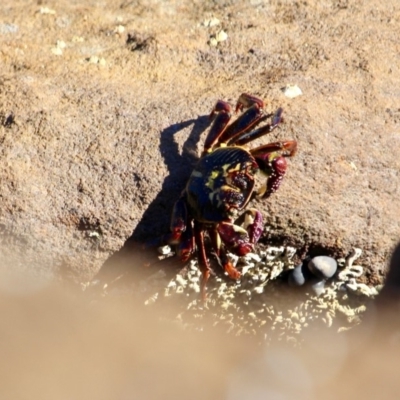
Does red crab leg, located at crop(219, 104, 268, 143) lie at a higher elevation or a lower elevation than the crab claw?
higher

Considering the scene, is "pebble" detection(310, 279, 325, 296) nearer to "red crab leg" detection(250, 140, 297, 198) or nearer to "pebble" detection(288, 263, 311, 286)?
"pebble" detection(288, 263, 311, 286)

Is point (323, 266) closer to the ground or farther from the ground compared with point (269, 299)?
farther from the ground

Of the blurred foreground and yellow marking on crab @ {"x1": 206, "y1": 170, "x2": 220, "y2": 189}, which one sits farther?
the blurred foreground

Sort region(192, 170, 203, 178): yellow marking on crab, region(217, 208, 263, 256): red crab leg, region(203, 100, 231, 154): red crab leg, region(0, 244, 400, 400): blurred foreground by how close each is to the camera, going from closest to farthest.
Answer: region(217, 208, 263, 256): red crab leg, region(192, 170, 203, 178): yellow marking on crab, region(203, 100, 231, 154): red crab leg, region(0, 244, 400, 400): blurred foreground

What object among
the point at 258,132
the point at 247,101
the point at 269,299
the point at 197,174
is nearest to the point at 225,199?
the point at 197,174

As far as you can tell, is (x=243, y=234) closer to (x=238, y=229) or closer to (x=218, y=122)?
(x=238, y=229)

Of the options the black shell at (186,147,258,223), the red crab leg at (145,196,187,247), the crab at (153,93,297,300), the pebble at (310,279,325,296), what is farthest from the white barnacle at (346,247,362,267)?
the red crab leg at (145,196,187,247)

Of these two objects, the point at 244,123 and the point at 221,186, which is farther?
the point at 244,123

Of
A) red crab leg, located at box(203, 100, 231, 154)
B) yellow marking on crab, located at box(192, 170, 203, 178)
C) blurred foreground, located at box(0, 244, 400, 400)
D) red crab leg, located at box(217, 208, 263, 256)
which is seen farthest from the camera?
blurred foreground, located at box(0, 244, 400, 400)

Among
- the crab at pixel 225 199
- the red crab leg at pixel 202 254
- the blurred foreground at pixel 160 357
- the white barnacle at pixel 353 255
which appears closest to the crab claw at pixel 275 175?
the crab at pixel 225 199
